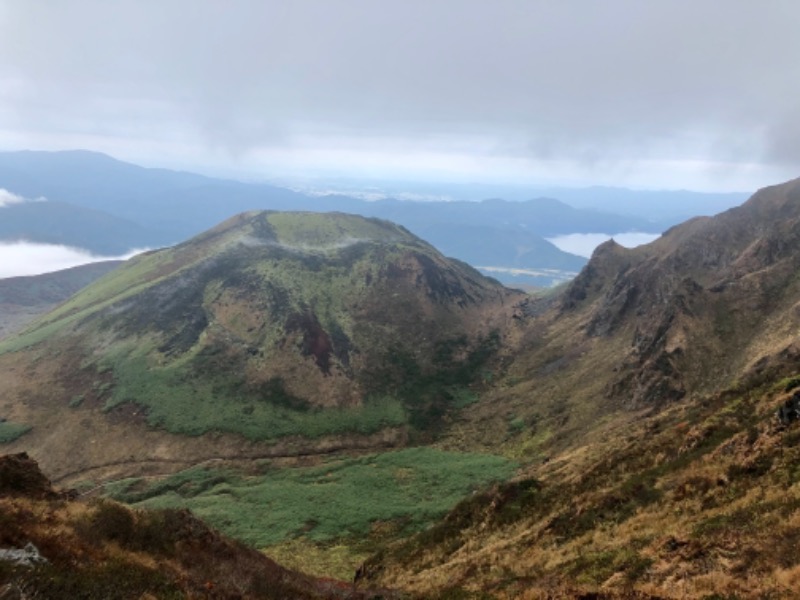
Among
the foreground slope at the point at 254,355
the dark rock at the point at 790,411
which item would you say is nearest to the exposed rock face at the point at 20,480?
the dark rock at the point at 790,411

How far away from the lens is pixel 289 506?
57938 millimetres

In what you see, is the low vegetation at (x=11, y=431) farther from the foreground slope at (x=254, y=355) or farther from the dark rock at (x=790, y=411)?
the dark rock at (x=790, y=411)

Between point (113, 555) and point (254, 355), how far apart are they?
79.6m

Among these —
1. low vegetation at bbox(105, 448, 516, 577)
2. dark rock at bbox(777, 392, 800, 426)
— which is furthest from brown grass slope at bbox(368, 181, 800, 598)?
low vegetation at bbox(105, 448, 516, 577)

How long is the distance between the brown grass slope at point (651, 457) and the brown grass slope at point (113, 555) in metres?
9.76

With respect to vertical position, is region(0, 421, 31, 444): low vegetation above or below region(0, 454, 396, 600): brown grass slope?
below

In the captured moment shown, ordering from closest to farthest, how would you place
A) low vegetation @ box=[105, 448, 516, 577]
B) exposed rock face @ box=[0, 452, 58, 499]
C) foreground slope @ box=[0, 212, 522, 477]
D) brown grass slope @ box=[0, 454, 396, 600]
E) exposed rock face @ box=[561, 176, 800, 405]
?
brown grass slope @ box=[0, 454, 396, 600], exposed rock face @ box=[0, 452, 58, 499], low vegetation @ box=[105, 448, 516, 577], exposed rock face @ box=[561, 176, 800, 405], foreground slope @ box=[0, 212, 522, 477]

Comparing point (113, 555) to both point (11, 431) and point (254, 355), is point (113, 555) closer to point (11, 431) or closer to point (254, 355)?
point (11, 431)

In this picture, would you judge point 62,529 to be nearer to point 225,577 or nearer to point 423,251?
point 225,577

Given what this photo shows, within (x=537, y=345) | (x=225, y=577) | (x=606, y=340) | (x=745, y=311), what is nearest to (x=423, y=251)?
(x=537, y=345)

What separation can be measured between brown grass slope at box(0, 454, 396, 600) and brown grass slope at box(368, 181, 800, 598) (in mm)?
9757

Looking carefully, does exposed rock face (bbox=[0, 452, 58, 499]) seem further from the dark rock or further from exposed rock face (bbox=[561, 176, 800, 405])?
exposed rock face (bbox=[561, 176, 800, 405])

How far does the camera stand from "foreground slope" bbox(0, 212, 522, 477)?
80.2m

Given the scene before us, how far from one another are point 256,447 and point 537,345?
61.3 m
